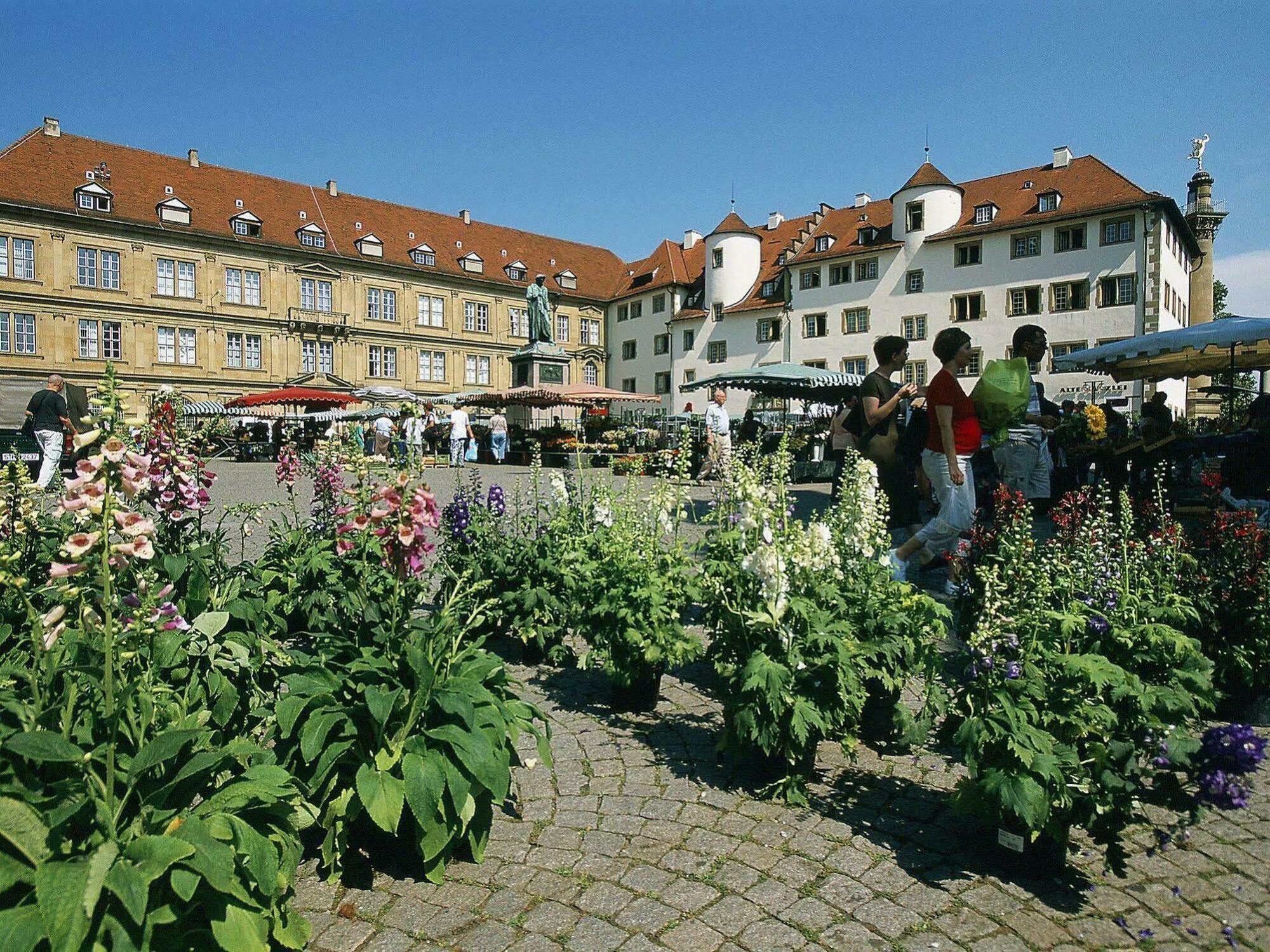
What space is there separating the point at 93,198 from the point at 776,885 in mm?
56612

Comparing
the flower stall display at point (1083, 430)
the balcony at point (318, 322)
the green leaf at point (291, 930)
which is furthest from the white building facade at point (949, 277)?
the green leaf at point (291, 930)

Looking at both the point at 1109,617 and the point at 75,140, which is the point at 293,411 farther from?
the point at 1109,617

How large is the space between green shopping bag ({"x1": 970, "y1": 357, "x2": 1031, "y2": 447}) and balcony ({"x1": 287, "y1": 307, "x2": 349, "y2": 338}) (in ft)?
176

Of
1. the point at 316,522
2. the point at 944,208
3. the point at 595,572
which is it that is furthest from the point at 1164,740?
the point at 944,208

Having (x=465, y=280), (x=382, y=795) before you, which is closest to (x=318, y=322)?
(x=465, y=280)

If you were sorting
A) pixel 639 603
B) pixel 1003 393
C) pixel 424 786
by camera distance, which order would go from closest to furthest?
pixel 424 786, pixel 639 603, pixel 1003 393

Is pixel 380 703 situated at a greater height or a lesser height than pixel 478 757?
greater

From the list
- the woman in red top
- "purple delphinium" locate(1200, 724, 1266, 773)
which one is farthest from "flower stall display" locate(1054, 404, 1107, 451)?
"purple delphinium" locate(1200, 724, 1266, 773)

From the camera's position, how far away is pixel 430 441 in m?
32.9

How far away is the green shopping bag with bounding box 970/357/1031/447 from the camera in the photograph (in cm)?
696

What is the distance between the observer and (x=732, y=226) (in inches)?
2200

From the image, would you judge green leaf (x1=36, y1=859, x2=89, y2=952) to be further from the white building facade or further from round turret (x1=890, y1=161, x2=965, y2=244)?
round turret (x1=890, y1=161, x2=965, y2=244)

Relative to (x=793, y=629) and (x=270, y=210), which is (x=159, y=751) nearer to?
(x=793, y=629)

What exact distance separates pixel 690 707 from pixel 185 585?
278 centimetres
